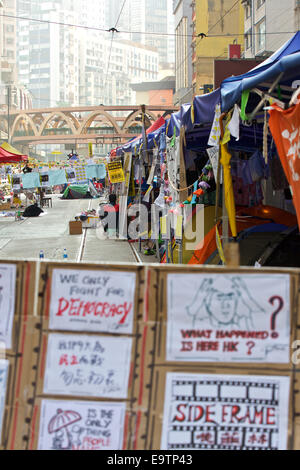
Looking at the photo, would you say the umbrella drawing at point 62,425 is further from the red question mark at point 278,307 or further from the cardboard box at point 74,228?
the cardboard box at point 74,228

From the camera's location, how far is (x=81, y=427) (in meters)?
3.60

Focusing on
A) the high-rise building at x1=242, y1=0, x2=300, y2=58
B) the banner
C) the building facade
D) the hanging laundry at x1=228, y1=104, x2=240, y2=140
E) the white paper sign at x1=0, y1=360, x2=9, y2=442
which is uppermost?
the building facade

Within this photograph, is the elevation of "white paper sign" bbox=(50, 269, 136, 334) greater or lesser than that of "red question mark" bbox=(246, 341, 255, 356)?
greater

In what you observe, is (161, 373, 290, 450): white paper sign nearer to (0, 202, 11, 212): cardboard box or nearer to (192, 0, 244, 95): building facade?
(0, 202, 11, 212): cardboard box

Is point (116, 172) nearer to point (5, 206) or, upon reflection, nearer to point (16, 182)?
point (16, 182)

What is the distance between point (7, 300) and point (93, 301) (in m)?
0.59

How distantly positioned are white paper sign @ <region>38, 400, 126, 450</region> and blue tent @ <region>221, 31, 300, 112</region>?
3.25m

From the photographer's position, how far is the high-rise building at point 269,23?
40.3 metres

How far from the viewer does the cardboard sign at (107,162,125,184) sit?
17703mm

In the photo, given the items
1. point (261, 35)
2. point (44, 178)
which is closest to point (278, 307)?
point (44, 178)

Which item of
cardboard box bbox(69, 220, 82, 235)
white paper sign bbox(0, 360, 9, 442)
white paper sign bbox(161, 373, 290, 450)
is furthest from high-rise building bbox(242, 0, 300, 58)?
white paper sign bbox(0, 360, 9, 442)

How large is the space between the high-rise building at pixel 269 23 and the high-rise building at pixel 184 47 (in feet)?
113

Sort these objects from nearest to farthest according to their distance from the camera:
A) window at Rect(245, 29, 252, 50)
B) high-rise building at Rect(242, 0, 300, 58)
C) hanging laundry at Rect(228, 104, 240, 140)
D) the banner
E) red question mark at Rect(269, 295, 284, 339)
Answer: red question mark at Rect(269, 295, 284, 339), the banner, hanging laundry at Rect(228, 104, 240, 140), high-rise building at Rect(242, 0, 300, 58), window at Rect(245, 29, 252, 50)

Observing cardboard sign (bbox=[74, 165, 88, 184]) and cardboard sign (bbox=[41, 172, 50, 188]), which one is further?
cardboard sign (bbox=[41, 172, 50, 188])
